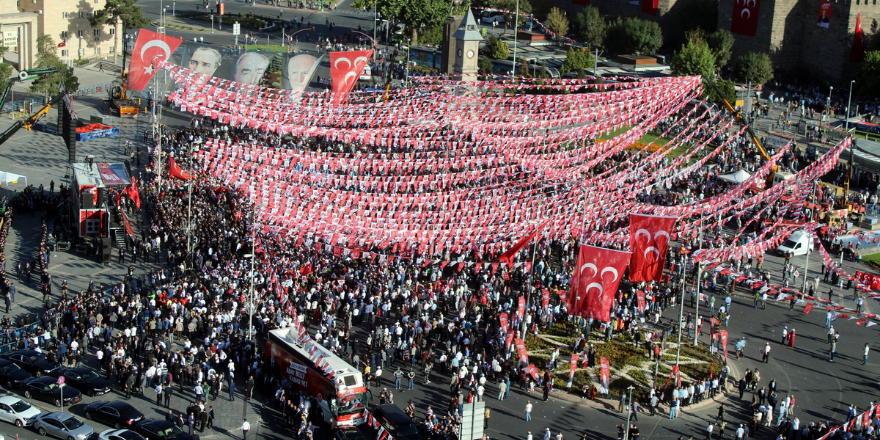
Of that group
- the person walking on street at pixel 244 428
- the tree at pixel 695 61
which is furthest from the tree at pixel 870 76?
the person walking on street at pixel 244 428

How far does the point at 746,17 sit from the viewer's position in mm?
96438

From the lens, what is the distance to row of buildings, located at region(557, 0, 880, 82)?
91.2 meters

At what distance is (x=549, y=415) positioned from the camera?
38.6 meters

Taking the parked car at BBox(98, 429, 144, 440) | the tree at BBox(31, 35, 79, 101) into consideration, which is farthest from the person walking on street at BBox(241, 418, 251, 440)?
the tree at BBox(31, 35, 79, 101)

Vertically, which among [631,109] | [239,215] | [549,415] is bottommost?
Answer: [549,415]

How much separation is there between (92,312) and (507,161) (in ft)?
73.9

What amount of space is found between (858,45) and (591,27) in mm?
26068

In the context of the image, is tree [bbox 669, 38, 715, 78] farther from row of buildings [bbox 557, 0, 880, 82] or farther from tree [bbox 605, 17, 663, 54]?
tree [bbox 605, 17, 663, 54]

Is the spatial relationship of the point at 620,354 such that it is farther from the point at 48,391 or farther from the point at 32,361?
the point at 32,361

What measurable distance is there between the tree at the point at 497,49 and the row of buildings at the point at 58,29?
34.1 metres

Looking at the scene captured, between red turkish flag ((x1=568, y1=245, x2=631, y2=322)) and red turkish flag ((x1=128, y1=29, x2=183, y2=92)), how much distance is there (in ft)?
113

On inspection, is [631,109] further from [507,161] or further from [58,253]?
[58,253]

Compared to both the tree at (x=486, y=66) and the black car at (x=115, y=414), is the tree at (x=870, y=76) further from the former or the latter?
the black car at (x=115, y=414)

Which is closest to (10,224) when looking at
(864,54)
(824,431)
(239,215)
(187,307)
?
(239,215)
